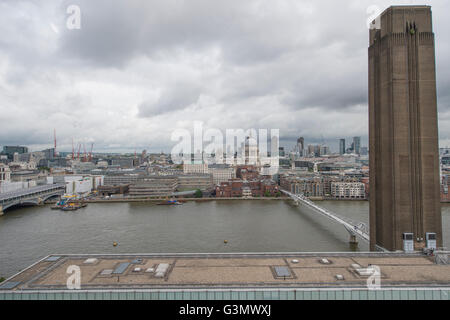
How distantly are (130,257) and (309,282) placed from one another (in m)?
3.98

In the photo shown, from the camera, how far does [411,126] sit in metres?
7.68

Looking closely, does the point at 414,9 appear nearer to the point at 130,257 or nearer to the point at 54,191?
the point at 130,257

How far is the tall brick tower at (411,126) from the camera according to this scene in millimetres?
7574

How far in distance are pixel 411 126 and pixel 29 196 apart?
2592 cm

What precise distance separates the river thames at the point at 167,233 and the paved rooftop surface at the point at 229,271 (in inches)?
144

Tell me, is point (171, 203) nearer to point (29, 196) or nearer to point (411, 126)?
point (29, 196)

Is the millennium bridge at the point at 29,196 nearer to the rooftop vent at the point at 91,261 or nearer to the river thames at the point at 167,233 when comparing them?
the river thames at the point at 167,233

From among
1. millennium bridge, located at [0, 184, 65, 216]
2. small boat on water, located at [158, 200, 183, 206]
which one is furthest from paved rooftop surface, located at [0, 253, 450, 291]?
millennium bridge, located at [0, 184, 65, 216]

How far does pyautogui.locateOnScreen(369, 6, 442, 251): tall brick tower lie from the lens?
24.8 feet

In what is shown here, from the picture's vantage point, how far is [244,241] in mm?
10594

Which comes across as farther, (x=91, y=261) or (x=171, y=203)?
(x=171, y=203)

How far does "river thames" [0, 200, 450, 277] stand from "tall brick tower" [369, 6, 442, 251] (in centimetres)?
317

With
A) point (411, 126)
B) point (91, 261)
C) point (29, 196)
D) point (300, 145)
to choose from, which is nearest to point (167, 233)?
point (91, 261)

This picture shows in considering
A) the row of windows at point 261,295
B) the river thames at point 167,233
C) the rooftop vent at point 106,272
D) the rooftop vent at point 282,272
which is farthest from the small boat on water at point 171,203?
the row of windows at point 261,295
